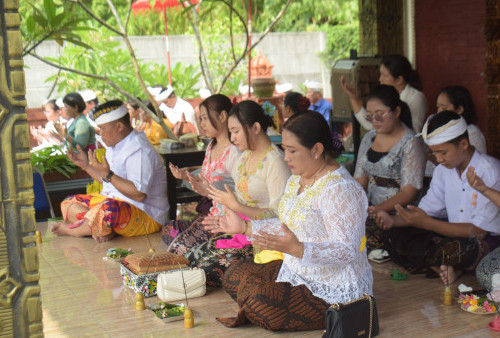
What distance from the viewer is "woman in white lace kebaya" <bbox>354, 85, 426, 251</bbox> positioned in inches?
181

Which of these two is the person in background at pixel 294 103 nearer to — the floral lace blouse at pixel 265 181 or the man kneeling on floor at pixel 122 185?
the man kneeling on floor at pixel 122 185

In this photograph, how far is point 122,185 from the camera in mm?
5145

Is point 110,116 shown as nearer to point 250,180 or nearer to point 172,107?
point 250,180

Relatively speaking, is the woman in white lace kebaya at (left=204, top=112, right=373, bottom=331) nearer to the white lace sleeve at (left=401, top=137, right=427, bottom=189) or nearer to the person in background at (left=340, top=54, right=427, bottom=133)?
the white lace sleeve at (left=401, top=137, right=427, bottom=189)

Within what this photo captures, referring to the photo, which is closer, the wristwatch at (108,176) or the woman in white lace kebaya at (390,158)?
the woman in white lace kebaya at (390,158)

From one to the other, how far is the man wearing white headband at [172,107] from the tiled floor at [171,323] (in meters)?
5.37

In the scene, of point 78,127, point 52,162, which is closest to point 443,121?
point 52,162

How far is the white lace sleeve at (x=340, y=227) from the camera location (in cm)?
306

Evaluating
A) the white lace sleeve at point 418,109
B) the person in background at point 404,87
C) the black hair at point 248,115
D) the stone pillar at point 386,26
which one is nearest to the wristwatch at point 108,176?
Answer: the black hair at point 248,115

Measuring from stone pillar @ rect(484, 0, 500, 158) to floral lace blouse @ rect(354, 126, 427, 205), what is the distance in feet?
3.57

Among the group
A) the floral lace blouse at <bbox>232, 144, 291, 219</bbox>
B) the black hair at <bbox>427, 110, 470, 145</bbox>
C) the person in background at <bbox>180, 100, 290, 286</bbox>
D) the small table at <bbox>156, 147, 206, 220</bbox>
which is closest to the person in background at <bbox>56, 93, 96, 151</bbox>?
the small table at <bbox>156, 147, 206, 220</bbox>

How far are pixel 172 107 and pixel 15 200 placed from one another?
8271 mm

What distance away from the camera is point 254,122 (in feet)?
13.6

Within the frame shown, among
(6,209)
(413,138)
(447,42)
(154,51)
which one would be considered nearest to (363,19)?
(447,42)
